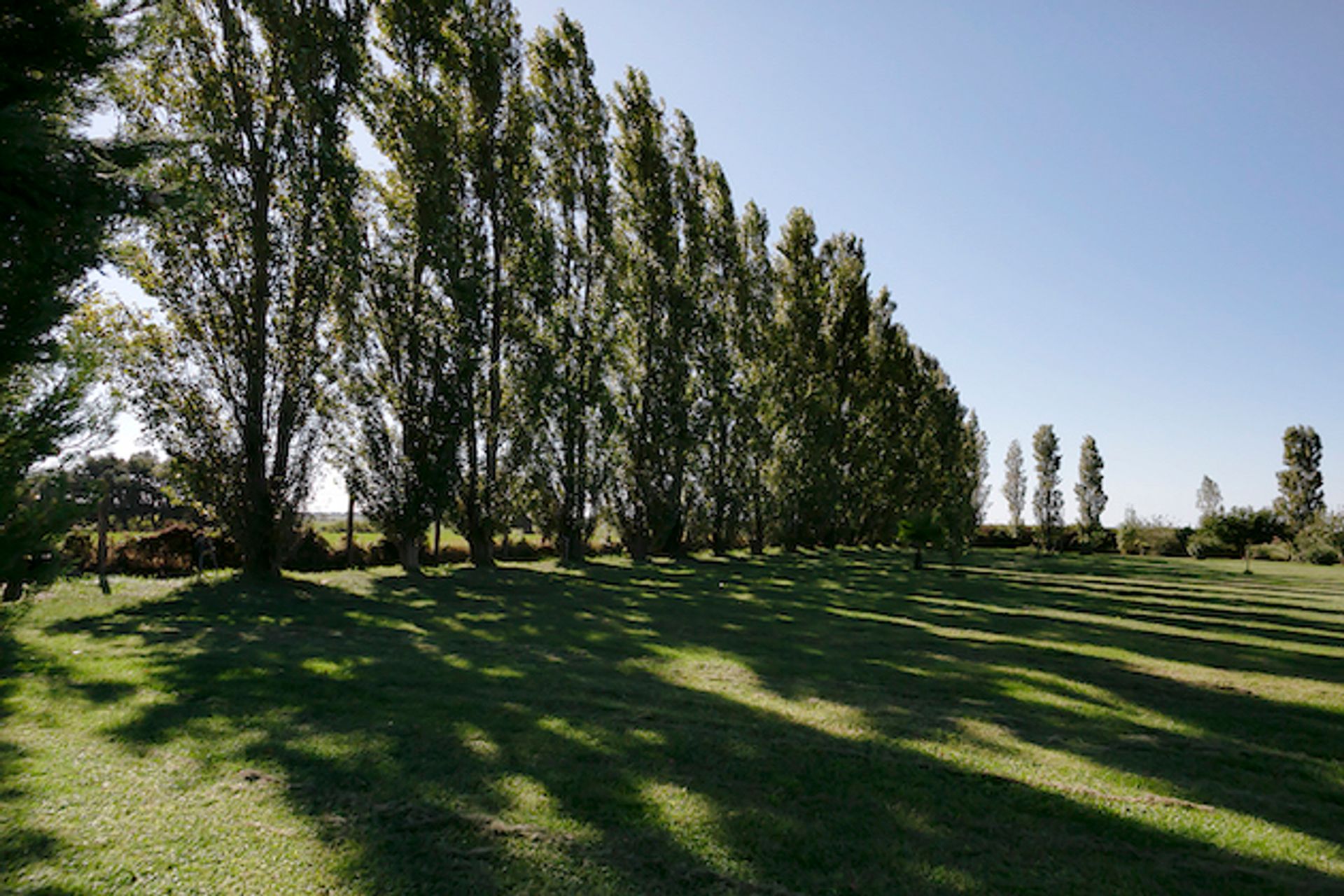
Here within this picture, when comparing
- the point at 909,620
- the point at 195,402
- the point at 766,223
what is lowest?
the point at 909,620

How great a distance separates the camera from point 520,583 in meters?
15.2

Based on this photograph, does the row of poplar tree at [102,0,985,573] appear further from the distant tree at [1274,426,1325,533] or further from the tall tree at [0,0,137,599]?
the distant tree at [1274,426,1325,533]

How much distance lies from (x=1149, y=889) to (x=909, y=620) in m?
8.73

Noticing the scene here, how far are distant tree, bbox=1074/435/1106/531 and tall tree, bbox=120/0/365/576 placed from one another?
5726cm

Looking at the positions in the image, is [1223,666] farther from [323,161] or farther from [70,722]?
[323,161]

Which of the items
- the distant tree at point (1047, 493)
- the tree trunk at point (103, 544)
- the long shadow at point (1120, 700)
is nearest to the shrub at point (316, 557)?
the tree trunk at point (103, 544)

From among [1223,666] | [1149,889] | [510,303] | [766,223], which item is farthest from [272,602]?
[766,223]

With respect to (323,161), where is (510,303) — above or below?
below

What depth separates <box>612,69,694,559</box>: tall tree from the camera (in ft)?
76.6

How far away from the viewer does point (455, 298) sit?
56.4ft

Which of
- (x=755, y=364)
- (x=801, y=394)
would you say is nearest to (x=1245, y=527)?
(x=801, y=394)

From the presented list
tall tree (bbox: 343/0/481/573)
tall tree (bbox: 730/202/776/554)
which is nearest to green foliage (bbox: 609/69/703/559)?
tall tree (bbox: 730/202/776/554)

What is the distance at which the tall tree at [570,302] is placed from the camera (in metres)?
19.6

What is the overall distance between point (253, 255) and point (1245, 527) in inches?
2542
